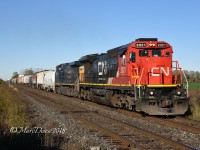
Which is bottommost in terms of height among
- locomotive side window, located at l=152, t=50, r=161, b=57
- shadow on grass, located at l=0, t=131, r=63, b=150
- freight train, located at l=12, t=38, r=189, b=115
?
shadow on grass, located at l=0, t=131, r=63, b=150

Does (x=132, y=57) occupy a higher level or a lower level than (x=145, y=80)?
higher

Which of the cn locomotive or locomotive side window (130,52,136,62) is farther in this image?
locomotive side window (130,52,136,62)

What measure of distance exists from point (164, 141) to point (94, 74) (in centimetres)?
1438

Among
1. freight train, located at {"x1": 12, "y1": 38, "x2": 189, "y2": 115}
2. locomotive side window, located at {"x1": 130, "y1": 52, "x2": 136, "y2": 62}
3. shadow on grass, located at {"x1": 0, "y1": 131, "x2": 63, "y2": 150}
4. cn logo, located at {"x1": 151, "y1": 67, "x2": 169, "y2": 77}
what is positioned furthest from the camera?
locomotive side window, located at {"x1": 130, "y1": 52, "x2": 136, "y2": 62}

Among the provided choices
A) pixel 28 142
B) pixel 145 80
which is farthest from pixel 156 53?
pixel 28 142

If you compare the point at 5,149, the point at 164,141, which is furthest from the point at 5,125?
the point at 164,141

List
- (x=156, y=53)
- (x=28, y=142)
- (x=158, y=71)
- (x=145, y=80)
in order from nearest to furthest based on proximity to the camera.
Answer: (x=28, y=142), (x=145, y=80), (x=158, y=71), (x=156, y=53)

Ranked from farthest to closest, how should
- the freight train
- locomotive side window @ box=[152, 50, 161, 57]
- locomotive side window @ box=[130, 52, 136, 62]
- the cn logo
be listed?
locomotive side window @ box=[152, 50, 161, 57], locomotive side window @ box=[130, 52, 136, 62], the cn logo, the freight train

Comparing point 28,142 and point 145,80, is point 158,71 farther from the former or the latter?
point 28,142

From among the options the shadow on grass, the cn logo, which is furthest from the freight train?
the shadow on grass

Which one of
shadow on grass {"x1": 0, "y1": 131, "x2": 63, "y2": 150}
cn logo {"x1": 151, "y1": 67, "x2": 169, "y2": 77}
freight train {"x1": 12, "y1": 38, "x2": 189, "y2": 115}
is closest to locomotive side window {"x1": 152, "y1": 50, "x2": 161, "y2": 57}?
freight train {"x1": 12, "y1": 38, "x2": 189, "y2": 115}

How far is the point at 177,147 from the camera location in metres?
8.06

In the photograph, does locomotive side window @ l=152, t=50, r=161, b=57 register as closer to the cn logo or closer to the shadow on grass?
the cn logo

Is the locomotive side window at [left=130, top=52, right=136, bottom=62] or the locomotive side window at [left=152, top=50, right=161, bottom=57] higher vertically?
the locomotive side window at [left=152, top=50, right=161, bottom=57]
